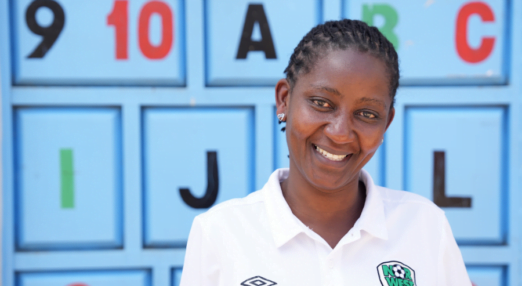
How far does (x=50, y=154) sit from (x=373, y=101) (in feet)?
5.05

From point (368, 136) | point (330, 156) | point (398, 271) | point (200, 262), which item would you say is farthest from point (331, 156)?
point (200, 262)

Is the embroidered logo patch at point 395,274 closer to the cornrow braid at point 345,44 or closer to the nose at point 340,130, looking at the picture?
the nose at point 340,130

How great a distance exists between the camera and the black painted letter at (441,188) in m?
2.09

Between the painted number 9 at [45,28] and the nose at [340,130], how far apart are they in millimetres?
1460

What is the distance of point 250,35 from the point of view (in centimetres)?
204

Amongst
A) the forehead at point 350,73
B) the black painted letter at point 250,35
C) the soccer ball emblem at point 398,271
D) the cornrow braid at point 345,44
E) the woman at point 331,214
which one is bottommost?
the soccer ball emblem at point 398,271

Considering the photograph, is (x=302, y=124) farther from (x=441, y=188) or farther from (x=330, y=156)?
(x=441, y=188)

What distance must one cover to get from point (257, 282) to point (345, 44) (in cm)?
67

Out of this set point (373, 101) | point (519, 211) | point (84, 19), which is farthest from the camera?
point (519, 211)

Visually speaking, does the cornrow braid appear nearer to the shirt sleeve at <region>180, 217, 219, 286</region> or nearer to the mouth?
the mouth

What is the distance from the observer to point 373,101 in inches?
45.0

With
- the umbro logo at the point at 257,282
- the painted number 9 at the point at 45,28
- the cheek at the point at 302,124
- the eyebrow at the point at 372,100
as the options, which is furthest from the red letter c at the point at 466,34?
the painted number 9 at the point at 45,28

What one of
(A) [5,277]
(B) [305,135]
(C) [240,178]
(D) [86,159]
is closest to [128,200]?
(D) [86,159]

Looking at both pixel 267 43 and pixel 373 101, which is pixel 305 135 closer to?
pixel 373 101
